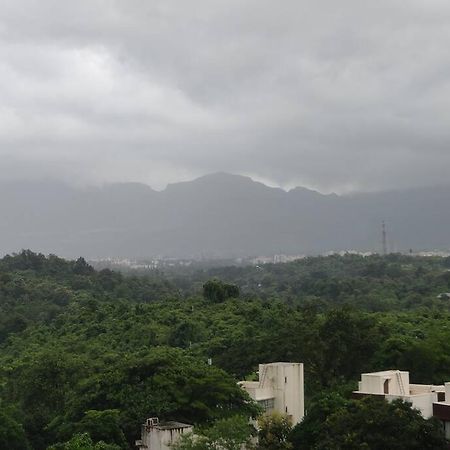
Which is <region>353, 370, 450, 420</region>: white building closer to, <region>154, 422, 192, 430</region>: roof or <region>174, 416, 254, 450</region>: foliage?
<region>174, 416, 254, 450</region>: foliage

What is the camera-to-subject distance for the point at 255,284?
122 metres

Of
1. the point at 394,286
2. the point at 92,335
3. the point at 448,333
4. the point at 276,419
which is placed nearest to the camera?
the point at 276,419

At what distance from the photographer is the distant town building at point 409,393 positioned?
20987mm

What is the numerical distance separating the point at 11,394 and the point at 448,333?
17.3 metres

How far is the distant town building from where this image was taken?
21.0m

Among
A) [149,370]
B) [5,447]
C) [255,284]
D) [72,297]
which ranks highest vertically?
[255,284]

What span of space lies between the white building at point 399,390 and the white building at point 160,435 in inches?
200

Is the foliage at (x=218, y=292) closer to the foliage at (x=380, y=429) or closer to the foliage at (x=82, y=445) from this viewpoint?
the foliage at (x=82, y=445)

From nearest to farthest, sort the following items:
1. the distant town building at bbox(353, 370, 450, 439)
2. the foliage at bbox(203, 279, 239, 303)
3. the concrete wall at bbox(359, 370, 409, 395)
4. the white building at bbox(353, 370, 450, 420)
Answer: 1. the distant town building at bbox(353, 370, 450, 439)
2. the white building at bbox(353, 370, 450, 420)
3. the concrete wall at bbox(359, 370, 409, 395)
4. the foliage at bbox(203, 279, 239, 303)

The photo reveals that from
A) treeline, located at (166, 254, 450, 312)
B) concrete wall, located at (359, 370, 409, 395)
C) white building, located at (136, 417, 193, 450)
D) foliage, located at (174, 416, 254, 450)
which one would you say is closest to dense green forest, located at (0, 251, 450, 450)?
foliage, located at (174, 416, 254, 450)

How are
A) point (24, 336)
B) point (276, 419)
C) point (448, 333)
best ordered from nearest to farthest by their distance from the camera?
point (276, 419)
point (448, 333)
point (24, 336)

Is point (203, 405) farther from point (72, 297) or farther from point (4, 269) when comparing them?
point (4, 269)

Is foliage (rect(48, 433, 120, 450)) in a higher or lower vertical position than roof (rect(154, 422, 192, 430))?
lower

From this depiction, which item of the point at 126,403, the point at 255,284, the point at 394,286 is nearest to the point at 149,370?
the point at 126,403
